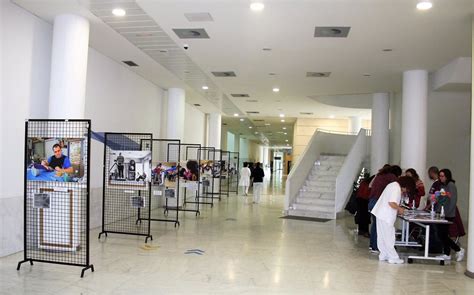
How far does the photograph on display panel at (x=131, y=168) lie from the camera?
7.45 metres

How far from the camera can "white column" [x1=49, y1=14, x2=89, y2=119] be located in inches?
266

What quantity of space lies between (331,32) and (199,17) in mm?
2244

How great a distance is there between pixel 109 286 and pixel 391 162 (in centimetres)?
1050

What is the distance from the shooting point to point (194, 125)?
18266 mm

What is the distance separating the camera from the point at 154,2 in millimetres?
6047

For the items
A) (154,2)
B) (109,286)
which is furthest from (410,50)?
(109,286)

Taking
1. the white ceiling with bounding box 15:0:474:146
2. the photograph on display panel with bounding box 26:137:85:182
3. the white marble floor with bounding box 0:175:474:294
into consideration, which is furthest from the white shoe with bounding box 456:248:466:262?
the photograph on display panel with bounding box 26:137:85:182

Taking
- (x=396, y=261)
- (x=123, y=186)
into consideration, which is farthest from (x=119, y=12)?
(x=396, y=261)

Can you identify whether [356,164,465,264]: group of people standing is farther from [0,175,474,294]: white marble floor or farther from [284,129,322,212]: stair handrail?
[284,129,322,212]: stair handrail

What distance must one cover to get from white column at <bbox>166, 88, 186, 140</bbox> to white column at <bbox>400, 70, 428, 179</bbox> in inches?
265

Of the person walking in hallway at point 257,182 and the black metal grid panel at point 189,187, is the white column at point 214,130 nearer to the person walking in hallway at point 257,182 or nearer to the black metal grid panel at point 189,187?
the black metal grid panel at point 189,187

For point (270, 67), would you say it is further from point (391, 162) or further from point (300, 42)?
point (391, 162)

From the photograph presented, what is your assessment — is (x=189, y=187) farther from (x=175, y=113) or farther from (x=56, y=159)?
(x=56, y=159)

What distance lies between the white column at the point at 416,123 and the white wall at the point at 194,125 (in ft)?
29.7
